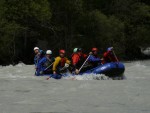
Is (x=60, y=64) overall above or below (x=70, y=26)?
above

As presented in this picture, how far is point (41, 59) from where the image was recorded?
67.5 feet

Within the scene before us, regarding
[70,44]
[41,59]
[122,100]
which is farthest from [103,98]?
[70,44]

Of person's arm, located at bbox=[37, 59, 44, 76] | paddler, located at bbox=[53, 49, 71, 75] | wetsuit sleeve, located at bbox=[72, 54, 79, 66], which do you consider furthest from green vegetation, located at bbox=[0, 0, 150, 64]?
wetsuit sleeve, located at bbox=[72, 54, 79, 66]

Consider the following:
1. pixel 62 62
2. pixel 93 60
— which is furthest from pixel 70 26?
pixel 62 62

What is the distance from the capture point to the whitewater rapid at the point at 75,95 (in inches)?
494

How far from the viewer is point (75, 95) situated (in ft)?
48.8

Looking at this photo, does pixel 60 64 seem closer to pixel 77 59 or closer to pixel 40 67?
pixel 77 59

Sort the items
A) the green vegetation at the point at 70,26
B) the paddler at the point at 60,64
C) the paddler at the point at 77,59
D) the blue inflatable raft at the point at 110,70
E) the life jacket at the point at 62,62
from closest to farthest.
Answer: the blue inflatable raft at the point at 110,70
the paddler at the point at 60,64
the life jacket at the point at 62,62
the paddler at the point at 77,59
the green vegetation at the point at 70,26

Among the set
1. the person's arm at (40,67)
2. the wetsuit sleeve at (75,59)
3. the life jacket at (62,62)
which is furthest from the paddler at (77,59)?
the person's arm at (40,67)

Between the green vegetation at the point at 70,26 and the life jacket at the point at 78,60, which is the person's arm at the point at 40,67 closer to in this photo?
the life jacket at the point at 78,60

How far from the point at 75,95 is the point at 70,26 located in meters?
20.5

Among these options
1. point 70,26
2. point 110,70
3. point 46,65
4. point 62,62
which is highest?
point 62,62

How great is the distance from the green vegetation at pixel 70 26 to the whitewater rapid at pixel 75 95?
11.6m

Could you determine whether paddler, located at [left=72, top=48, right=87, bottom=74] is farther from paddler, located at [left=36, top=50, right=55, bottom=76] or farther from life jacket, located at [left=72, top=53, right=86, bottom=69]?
paddler, located at [left=36, top=50, right=55, bottom=76]
